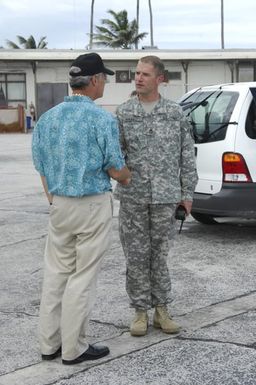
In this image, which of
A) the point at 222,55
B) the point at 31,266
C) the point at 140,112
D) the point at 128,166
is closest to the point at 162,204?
the point at 128,166

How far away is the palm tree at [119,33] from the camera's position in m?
63.2

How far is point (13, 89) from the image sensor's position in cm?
3825

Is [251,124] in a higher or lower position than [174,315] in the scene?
higher

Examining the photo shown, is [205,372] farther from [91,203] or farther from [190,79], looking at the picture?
[190,79]

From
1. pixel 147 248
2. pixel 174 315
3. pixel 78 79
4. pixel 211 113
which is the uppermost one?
pixel 78 79

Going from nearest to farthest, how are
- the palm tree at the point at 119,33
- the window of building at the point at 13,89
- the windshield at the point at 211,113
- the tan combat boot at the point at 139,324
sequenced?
the tan combat boot at the point at 139,324 → the windshield at the point at 211,113 → the window of building at the point at 13,89 → the palm tree at the point at 119,33

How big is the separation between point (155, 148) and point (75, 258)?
92 centimetres

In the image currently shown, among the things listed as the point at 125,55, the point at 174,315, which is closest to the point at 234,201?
the point at 174,315

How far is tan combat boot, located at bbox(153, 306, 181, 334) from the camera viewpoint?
4.74 m

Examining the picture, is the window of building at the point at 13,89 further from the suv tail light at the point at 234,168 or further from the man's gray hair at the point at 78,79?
the man's gray hair at the point at 78,79

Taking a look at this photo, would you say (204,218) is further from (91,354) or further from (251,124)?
(91,354)

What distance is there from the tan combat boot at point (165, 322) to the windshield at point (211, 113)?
124 inches

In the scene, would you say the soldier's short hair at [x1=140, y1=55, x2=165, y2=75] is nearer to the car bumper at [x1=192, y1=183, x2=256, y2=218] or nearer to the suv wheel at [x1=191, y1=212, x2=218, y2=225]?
the car bumper at [x1=192, y1=183, x2=256, y2=218]

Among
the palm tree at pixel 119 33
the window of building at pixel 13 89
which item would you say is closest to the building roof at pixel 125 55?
the window of building at pixel 13 89
